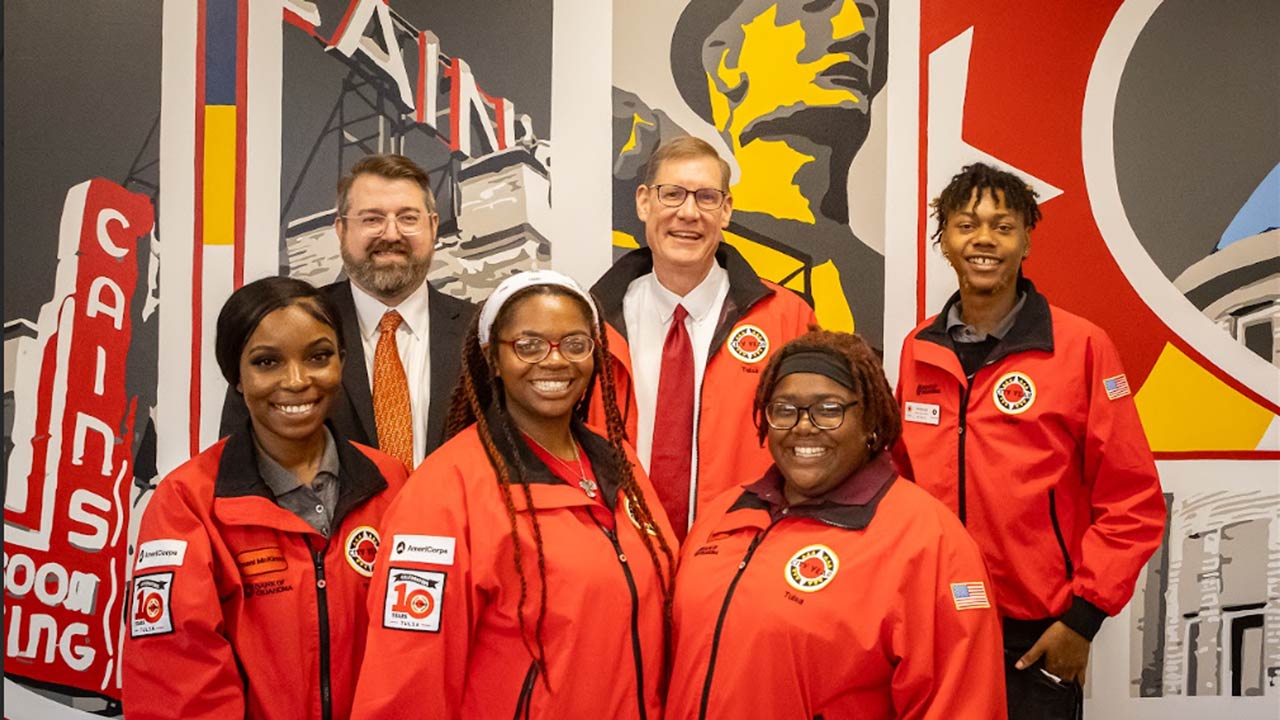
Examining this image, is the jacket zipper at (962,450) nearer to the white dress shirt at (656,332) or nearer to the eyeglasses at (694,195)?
the white dress shirt at (656,332)

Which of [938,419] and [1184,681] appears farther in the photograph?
[1184,681]

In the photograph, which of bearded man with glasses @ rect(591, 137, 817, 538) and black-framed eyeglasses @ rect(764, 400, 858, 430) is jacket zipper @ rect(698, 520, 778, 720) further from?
bearded man with glasses @ rect(591, 137, 817, 538)

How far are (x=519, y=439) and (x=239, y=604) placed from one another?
27.1 inches

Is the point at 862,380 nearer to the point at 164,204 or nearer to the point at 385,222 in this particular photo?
the point at 385,222

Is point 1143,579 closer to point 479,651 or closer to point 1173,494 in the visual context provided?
point 1173,494

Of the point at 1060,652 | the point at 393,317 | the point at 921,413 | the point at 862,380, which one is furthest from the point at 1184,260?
the point at 393,317

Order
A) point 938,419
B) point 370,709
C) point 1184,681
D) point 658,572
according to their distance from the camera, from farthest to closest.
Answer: point 1184,681, point 938,419, point 658,572, point 370,709

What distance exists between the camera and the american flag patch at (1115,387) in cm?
295

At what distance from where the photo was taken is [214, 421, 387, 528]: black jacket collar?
94.7 inches

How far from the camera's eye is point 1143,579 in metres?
3.91

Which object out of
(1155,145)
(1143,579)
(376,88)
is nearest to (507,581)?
(376,88)

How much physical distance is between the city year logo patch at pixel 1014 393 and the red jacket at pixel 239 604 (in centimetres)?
172

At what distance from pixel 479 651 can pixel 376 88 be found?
2.44m

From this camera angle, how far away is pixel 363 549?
2471 mm
